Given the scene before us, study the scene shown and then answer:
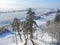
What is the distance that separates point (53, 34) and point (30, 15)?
494cm

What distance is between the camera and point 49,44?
18.7 m

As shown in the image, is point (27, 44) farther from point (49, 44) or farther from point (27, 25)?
point (49, 44)

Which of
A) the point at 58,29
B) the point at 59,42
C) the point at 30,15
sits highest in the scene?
the point at 30,15

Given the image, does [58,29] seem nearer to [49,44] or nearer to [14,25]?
[49,44]

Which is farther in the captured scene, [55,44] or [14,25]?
[14,25]

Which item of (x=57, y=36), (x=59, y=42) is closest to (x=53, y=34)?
(x=57, y=36)

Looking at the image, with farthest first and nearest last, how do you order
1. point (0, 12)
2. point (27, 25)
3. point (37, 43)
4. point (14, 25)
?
point (0, 12)
point (14, 25)
point (27, 25)
point (37, 43)

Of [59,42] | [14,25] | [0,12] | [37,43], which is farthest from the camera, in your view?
[0,12]

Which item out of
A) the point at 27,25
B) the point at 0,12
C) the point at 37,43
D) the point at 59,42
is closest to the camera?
Answer: the point at 37,43

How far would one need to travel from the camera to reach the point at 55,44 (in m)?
19.5

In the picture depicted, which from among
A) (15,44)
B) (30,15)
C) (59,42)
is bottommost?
(15,44)

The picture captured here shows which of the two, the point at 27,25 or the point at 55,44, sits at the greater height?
the point at 27,25

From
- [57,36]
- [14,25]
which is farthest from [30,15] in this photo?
[57,36]

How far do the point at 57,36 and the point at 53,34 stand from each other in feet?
3.83
